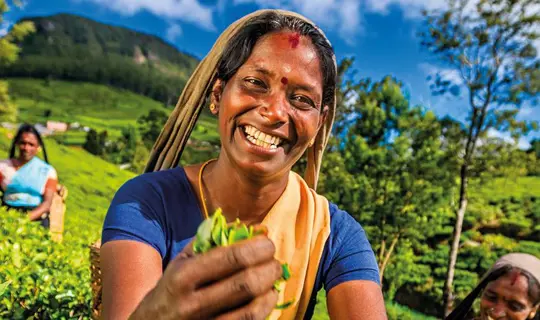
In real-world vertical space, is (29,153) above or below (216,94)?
below

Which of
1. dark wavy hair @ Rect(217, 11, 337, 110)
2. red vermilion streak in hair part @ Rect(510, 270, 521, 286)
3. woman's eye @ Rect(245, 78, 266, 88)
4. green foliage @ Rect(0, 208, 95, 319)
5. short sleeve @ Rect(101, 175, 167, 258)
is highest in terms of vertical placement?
dark wavy hair @ Rect(217, 11, 337, 110)

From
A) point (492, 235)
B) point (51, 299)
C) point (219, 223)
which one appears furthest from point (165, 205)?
point (492, 235)

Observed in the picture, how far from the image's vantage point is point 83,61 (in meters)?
155

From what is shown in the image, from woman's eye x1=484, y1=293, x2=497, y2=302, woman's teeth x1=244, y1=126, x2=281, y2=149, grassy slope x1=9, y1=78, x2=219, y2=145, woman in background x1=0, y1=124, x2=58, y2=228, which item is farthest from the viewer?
grassy slope x1=9, y1=78, x2=219, y2=145

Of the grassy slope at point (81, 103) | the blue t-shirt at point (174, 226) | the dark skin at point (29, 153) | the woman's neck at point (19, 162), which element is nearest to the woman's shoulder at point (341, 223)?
the blue t-shirt at point (174, 226)

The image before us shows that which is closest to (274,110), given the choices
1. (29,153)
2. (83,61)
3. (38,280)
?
(38,280)

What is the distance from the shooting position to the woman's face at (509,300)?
3170 millimetres

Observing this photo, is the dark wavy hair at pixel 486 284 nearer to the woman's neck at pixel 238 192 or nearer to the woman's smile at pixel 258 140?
the woman's neck at pixel 238 192

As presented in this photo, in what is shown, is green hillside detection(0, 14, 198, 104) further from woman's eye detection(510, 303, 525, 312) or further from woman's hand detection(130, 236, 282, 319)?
woman's hand detection(130, 236, 282, 319)

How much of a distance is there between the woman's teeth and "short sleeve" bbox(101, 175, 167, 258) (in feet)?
1.29

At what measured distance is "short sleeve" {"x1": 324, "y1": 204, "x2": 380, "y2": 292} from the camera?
1.79 metres

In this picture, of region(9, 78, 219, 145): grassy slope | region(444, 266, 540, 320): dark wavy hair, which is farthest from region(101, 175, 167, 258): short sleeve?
region(9, 78, 219, 145): grassy slope

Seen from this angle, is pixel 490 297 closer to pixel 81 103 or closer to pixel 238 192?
pixel 238 192

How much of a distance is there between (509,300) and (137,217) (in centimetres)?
270
